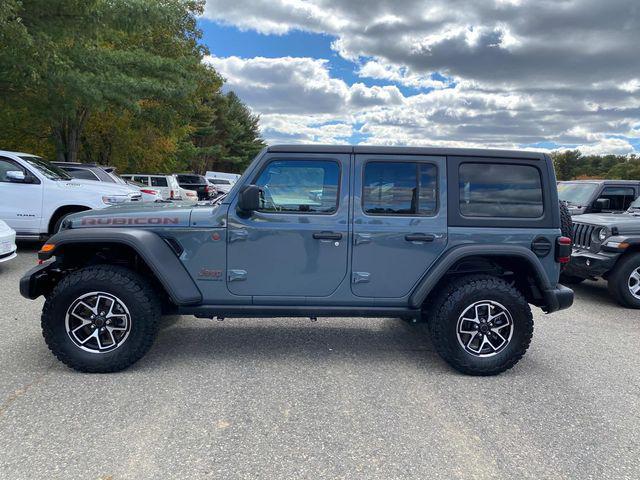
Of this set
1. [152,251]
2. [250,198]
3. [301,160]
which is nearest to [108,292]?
[152,251]

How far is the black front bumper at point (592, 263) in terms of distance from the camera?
6418 mm

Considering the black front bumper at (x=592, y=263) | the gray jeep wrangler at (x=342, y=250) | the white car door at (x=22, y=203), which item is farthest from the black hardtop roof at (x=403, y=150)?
the white car door at (x=22, y=203)

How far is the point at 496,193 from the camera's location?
12.9 ft

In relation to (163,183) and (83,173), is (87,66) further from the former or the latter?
(163,183)

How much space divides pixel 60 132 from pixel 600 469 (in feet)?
73.5

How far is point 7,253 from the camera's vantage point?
698 cm

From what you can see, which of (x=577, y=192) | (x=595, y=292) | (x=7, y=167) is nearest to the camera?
(x=595, y=292)

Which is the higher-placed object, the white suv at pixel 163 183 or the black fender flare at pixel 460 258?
the white suv at pixel 163 183

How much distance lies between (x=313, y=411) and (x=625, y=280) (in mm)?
5247

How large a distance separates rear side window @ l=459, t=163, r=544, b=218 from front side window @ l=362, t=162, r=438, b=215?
0.90ft

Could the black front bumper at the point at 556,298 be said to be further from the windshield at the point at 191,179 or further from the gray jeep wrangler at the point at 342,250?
the windshield at the point at 191,179

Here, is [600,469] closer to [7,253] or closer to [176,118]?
[7,253]

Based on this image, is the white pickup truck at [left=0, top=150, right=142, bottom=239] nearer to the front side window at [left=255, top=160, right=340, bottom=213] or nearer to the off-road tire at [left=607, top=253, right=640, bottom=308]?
the front side window at [left=255, top=160, right=340, bottom=213]

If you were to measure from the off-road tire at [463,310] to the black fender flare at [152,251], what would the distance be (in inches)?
78.2
